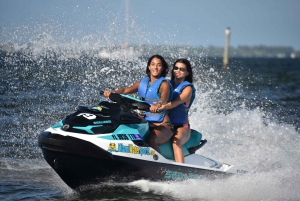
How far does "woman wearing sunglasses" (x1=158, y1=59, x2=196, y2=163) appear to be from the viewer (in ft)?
21.5

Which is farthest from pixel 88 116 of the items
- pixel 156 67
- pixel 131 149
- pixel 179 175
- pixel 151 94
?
pixel 179 175

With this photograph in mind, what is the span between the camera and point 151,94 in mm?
6430

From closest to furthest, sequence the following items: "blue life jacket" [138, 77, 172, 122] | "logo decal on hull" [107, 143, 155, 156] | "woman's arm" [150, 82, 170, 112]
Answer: "logo decal on hull" [107, 143, 155, 156] → "woman's arm" [150, 82, 170, 112] → "blue life jacket" [138, 77, 172, 122]

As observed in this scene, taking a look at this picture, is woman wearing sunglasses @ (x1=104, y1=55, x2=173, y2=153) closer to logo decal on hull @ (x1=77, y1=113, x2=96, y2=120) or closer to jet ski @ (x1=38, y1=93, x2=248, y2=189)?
jet ski @ (x1=38, y1=93, x2=248, y2=189)

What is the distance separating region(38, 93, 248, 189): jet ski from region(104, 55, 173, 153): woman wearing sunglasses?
0.16 m

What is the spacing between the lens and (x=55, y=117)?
41.1ft

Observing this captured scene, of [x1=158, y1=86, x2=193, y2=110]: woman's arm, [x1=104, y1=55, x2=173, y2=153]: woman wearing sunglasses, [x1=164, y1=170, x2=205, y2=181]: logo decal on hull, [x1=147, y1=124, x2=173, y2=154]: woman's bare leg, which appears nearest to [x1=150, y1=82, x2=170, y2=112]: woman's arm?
[x1=104, y1=55, x2=173, y2=153]: woman wearing sunglasses

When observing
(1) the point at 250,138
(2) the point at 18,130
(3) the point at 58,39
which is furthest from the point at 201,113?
(3) the point at 58,39

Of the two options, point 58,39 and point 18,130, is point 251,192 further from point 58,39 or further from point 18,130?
point 58,39

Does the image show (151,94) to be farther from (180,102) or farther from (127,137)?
(127,137)

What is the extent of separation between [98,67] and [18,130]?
2256cm

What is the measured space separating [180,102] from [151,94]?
0.38 meters

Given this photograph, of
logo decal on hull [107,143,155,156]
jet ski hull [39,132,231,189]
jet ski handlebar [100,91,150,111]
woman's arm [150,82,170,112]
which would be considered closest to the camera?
jet ski hull [39,132,231,189]

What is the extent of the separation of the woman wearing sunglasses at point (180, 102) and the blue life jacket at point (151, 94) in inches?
7.7
